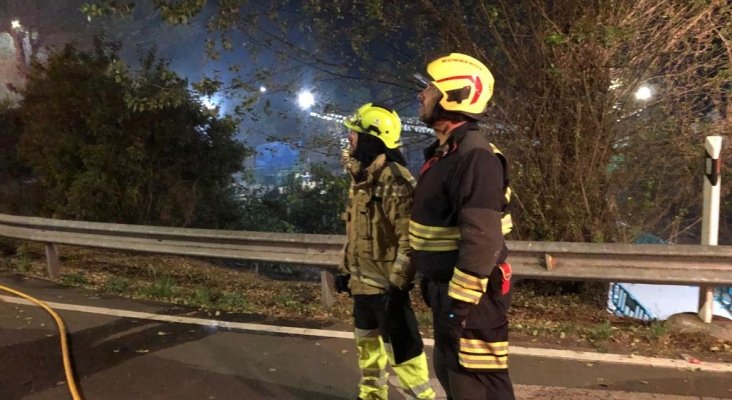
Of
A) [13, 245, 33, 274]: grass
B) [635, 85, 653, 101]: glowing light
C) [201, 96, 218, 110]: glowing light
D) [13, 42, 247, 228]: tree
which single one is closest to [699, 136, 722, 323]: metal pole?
[635, 85, 653, 101]: glowing light

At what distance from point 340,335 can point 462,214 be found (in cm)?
270

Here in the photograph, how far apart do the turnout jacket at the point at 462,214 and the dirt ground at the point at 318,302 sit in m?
Result: 2.31

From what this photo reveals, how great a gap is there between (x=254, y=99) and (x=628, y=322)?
543 centimetres

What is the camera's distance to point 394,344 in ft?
10.5

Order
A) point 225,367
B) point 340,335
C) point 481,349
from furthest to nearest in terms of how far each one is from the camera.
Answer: point 340,335 < point 225,367 < point 481,349

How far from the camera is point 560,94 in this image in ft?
19.7

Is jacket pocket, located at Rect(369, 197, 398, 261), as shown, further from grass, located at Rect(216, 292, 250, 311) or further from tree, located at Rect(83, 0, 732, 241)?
tree, located at Rect(83, 0, 732, 241)

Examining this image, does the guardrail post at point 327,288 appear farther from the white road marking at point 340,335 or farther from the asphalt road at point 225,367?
the white road marking at point 340,335

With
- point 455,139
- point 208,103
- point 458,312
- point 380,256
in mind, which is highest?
point 208,103

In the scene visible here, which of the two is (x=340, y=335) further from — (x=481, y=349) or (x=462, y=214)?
(x=462, y=214)

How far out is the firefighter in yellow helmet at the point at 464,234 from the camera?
2.30 meters

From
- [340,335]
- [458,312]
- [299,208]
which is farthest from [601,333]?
[299,208]

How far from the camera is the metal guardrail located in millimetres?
4449

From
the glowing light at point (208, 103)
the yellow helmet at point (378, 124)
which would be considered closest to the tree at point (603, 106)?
the glowing light at point (208, 103)
